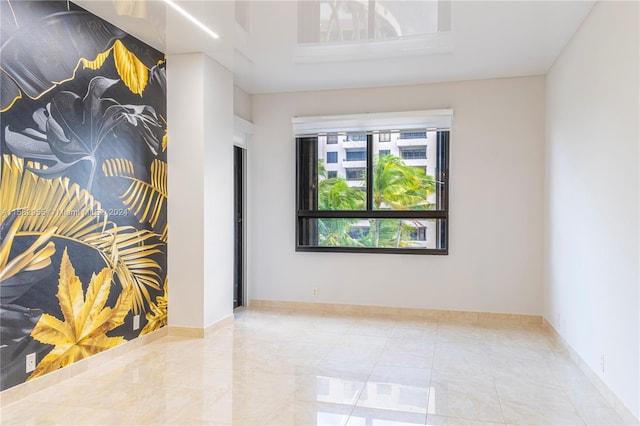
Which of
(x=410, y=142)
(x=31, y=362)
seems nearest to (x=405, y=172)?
(x=410, y=142)

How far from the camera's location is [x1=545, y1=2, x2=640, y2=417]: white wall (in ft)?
8.61

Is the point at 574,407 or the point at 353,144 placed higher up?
the point at 353,144

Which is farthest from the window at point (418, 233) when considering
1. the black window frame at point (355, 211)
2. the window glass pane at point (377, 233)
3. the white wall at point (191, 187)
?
the white wall at point (191, 187)

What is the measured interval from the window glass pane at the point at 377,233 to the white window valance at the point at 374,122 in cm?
109

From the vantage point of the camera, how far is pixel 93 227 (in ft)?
11.4

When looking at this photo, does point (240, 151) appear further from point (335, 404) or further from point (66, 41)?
point (335, 404)

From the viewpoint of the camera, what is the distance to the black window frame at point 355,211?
5.25 metres

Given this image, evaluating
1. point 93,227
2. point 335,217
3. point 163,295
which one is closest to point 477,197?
point 335,217

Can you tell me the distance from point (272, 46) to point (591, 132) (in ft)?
8.94

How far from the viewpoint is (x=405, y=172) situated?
541cm

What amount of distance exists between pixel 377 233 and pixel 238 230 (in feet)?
5.72

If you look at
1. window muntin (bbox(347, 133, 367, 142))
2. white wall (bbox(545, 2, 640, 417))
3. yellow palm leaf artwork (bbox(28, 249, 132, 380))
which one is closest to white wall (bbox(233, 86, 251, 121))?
window muntin (bbox(347, 133, 367, 142))

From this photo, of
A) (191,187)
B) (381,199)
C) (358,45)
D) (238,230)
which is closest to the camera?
(358,45)

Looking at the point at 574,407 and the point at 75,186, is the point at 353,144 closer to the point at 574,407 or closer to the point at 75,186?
the point at 75,186
